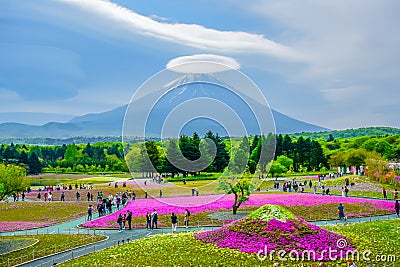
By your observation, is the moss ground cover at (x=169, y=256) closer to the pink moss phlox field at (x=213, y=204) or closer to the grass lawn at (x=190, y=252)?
the grass lawn at (x=190, y=252)

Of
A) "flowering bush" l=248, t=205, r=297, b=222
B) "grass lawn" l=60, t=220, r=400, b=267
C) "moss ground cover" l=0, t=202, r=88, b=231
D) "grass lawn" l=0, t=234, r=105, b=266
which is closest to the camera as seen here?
"grass lawn" l=60, t=220, r=400, b=267

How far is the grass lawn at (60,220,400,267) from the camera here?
2012cm

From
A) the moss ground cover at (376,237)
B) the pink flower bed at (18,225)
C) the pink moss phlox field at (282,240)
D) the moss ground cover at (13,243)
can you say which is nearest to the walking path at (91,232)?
the pink flower bed at (18,225)

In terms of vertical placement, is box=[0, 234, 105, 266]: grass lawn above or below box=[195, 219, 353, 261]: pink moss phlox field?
below

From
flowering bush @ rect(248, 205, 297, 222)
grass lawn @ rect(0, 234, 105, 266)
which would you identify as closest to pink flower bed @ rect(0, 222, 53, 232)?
grass lawn @ rect(0, 234, 105, 266)

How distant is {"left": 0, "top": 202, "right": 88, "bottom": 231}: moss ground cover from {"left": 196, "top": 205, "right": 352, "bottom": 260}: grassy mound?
Answer: 1931cm

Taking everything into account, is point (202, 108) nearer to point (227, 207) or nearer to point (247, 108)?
point (247, 108)

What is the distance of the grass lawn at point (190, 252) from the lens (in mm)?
20125

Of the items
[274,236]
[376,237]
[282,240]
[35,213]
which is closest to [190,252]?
[274,236]

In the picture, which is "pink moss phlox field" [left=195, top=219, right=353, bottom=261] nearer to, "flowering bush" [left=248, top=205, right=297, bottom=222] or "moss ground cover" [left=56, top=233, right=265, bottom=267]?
"flowering bush" [left=248, top=205, right=297, bottom=222]

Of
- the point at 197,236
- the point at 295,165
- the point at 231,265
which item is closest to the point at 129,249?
the point at 197,236

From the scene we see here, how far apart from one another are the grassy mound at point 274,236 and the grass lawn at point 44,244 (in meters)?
8.15

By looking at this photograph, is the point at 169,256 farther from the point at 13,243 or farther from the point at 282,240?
the point at 13,243

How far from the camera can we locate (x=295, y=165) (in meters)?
108
